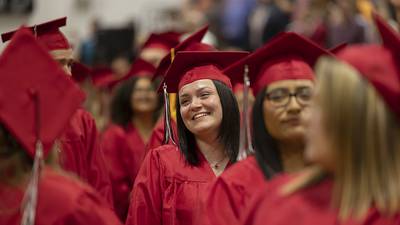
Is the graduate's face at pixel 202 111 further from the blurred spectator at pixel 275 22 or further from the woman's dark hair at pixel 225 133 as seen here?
the blurred spectator at pixel 275 22

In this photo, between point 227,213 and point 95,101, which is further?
point 95,101

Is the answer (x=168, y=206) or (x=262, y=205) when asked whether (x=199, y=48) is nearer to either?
(x=168, y=206)

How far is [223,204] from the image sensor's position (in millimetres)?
4312

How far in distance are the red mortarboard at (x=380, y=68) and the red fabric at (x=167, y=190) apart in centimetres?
187

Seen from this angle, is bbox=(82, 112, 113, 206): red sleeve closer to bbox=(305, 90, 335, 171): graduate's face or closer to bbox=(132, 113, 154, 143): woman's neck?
bbox=(132, 113, 154, 143): woman's neck

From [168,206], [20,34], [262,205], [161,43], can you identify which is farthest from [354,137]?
[161,43]

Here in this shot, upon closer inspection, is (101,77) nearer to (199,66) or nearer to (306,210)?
(199,66)

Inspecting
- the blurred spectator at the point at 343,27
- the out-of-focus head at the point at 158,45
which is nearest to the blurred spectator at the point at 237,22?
the blurred spectator at the point at 343,27

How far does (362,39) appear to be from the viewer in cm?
1094

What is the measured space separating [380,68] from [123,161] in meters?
4.89

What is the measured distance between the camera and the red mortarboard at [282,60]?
447 cm

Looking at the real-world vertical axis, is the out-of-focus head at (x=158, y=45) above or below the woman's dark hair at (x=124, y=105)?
above

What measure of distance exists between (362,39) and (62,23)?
557 cm

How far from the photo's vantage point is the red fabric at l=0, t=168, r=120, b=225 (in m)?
3.81
